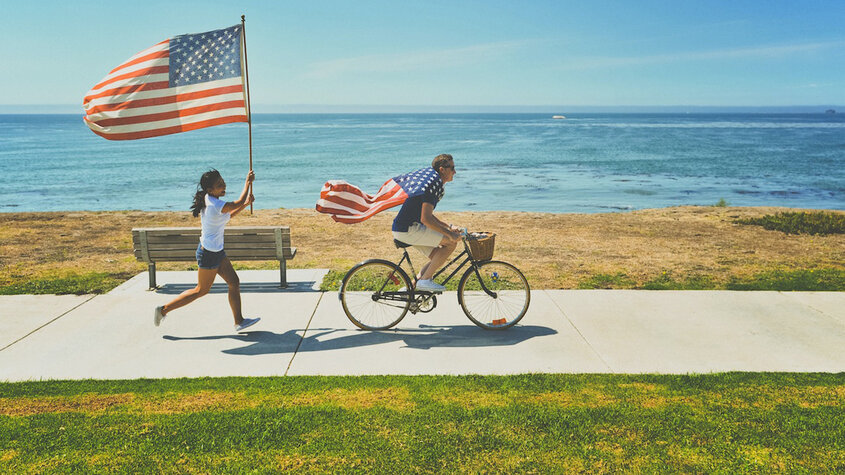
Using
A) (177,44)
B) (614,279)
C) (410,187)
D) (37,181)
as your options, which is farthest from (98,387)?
(37,181)

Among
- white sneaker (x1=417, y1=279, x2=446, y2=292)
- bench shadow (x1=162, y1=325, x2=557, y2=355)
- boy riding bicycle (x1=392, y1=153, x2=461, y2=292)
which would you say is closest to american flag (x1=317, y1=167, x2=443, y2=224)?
boy riding bicycle (x1=392, y1=153, x2=461, y2=292)

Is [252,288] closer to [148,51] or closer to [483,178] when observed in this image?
[148,51]

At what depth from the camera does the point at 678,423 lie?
415 cm

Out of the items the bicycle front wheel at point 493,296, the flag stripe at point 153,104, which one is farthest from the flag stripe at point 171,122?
→ the bicycle front wheel at point 493,296

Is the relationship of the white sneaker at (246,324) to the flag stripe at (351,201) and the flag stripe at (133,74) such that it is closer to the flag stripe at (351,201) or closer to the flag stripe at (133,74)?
the flag stripe at (351,201)

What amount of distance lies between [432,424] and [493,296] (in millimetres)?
2254

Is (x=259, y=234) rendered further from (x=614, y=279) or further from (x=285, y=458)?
(x=614, y=279)

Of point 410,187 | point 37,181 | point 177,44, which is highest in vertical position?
point 177,44

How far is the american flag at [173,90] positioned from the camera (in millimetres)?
6766

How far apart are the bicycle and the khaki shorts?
151 mm

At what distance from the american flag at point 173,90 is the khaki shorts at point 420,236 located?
2616mm

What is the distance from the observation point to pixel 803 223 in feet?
41.6

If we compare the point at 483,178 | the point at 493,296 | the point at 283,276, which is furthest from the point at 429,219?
the point at 483,178

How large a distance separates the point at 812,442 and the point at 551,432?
1.71m
